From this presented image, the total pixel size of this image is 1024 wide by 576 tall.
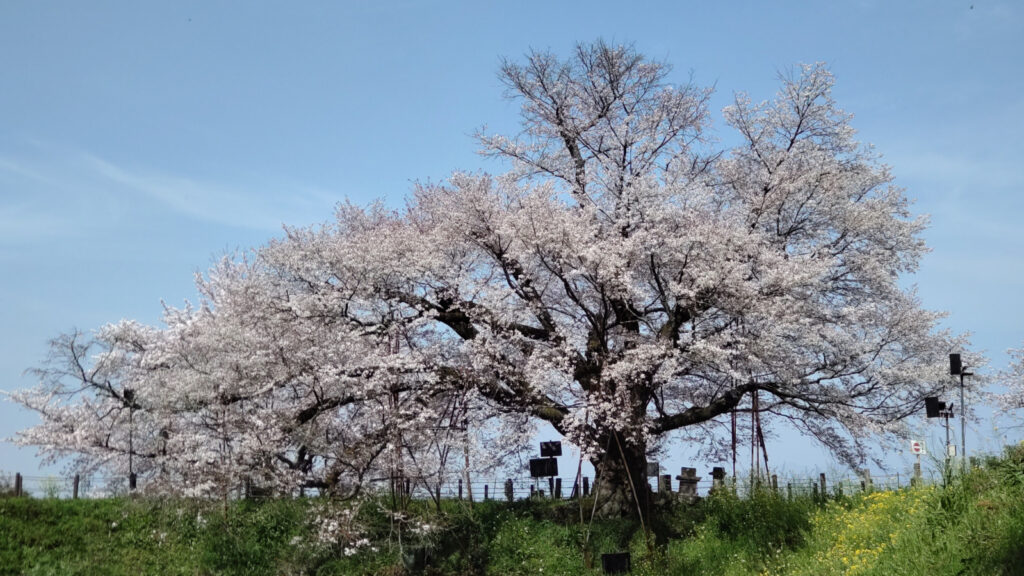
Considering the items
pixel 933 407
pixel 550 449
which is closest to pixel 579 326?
pixel 550 449

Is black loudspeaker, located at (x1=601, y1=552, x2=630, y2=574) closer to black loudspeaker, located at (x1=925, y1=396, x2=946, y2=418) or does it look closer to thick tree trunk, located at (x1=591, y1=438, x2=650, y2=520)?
thick tree trunk, located at (x1=591, y1=438, x2=650, y2=520)

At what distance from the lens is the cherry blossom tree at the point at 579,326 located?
67.7ft

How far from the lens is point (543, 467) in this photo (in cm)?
2136

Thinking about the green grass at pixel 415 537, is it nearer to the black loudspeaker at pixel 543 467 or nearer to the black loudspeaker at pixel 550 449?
the black loudspeaker at pixel 543 467

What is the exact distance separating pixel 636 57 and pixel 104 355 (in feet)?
54.0

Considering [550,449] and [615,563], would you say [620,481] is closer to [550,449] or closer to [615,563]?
[550,449]

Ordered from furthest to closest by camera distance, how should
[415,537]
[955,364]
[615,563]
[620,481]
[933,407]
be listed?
[620,481], [933,407], [415,537], [955,364], [615,563]

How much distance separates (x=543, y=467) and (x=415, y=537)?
11.3 feet

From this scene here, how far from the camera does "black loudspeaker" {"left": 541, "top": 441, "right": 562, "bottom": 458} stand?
838 inches

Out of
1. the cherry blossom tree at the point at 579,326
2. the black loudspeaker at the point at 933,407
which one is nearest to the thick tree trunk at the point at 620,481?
the cherry blossom tree at the point at 579,326

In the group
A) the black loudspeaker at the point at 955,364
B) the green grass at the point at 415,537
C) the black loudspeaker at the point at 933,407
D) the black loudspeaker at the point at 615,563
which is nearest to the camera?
the green grass at the point at 415,537

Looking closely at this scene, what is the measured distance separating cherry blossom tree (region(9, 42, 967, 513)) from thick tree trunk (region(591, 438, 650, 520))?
6 cm

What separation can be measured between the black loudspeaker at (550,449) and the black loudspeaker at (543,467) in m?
0.15

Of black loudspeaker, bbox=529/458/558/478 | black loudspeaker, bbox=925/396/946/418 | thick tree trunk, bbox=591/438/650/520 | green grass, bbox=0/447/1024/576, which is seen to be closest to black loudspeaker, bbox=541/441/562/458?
black loudspeaker, bbox=529/458/558/478
